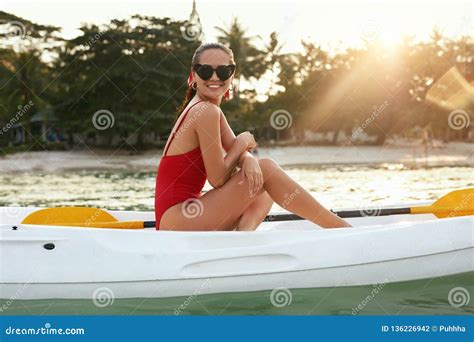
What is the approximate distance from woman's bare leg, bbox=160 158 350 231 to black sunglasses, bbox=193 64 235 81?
41cm

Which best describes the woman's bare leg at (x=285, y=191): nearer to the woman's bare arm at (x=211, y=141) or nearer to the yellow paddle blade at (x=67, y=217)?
the woman's bare arm at (x=211, y=141)

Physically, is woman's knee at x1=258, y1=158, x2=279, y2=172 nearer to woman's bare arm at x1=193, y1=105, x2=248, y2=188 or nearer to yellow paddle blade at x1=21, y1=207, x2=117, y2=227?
woman's bare arm at x1=193, y1=105, x2=248, y2=188

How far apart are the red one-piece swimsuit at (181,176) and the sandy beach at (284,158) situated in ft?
45.5

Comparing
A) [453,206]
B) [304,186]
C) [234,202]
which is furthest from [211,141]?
[304,186]

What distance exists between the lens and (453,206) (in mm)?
3859

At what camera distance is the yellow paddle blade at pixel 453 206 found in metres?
3.85

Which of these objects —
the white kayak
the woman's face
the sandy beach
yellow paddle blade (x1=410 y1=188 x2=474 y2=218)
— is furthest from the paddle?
the sandy beach

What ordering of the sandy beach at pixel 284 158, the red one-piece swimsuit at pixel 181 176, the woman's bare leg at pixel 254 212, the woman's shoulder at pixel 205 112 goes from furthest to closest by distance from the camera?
the sandy beach at pixel 284 158
the woman's bare leg at pixel 254 212
the red one-piece swimsuit at pixel 181 176
the woman's shoulder at pixel 205 112

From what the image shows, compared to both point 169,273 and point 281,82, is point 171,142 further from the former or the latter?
point 281,82

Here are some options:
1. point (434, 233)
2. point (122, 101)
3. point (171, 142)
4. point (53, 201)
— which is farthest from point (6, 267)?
point (122, 101)

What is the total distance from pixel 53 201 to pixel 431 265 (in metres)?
6.32

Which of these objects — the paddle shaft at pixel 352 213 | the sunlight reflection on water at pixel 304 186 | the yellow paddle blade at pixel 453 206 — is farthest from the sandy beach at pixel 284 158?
the yellow paddle blade at pixel 453 206

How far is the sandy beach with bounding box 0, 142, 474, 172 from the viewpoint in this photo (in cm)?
1800

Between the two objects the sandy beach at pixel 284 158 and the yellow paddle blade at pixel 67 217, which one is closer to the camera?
the yellow paddle blade at pixel 67 217
